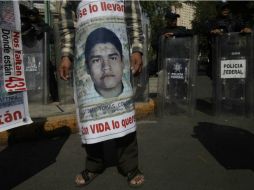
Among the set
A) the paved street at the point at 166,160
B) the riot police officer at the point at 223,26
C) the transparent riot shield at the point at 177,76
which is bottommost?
the paved street at the point at 166,160

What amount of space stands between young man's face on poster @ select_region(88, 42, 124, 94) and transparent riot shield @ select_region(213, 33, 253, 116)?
12.0 ft

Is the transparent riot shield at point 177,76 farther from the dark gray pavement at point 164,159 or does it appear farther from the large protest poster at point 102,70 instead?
the large protest poster at point 102,70

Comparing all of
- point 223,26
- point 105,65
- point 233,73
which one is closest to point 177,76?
point 233,73

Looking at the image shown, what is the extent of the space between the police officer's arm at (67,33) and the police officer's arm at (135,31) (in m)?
0.47

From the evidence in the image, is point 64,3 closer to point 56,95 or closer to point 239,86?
point 239,86

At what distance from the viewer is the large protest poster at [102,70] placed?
368 centimetres

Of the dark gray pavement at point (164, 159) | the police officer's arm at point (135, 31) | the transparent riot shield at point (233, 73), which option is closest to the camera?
the police officer's arm at point (135, 31)

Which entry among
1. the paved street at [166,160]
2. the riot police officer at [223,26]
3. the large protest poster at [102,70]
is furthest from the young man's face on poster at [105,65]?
the riot police officer at [223,26]

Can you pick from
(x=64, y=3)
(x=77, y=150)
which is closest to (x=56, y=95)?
(x=77, y=150)

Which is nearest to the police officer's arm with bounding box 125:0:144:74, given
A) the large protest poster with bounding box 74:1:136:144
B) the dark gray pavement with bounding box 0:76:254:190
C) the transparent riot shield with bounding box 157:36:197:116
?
the large protest poster with bounding box 74:1:136:144

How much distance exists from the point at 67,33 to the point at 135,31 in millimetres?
577

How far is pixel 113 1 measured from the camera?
371 cm

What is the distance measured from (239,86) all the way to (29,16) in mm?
3737

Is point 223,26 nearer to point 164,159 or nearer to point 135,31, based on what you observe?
point 164,159
